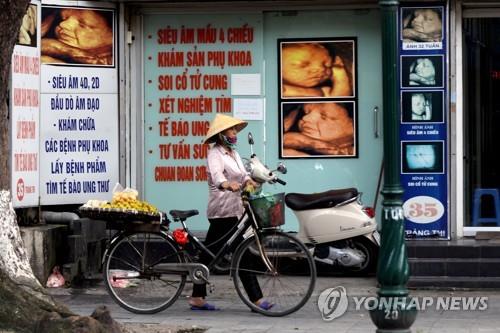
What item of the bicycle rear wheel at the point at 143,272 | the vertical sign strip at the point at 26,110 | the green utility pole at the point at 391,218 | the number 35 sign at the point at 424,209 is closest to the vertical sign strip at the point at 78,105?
the vertical sign strip at the point at 26,110

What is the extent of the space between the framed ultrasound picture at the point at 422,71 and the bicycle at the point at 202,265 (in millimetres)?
3237

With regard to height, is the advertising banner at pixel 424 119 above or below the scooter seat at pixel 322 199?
above

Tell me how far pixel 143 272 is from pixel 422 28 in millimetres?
4625

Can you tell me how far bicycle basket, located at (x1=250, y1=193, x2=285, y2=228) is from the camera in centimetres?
914

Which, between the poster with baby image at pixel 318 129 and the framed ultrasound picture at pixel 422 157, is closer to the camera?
the framed ultrasound picture at pixel 422 157

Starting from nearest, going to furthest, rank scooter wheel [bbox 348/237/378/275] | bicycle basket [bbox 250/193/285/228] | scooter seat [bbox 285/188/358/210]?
bicycle basket [bbox 250/193/285/228]
scooter seat [bbox 285/188/358/210]
scooter wheel [bbox 348/237/378/275]

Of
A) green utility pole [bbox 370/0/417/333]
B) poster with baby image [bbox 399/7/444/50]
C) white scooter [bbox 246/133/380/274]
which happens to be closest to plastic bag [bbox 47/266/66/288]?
white scooter [bbox 246/133/380/274]

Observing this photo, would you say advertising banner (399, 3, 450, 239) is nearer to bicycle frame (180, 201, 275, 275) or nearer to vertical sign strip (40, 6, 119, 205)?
bicycle frame (180, 201, 275, 275)

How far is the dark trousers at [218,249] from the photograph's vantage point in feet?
30.9

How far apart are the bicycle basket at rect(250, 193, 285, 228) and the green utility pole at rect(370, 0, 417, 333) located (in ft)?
7.25

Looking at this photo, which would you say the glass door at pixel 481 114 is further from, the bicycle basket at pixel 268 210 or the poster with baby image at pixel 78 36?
the poster with baby image at pixel 78 36

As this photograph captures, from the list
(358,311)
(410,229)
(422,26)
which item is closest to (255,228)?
(358,311)

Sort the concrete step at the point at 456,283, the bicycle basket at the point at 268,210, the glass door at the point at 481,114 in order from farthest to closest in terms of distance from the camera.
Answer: the glass door at the point at 481,114, the concrete step at the point at 456,283, the bicycle basket at the point at 268,210
